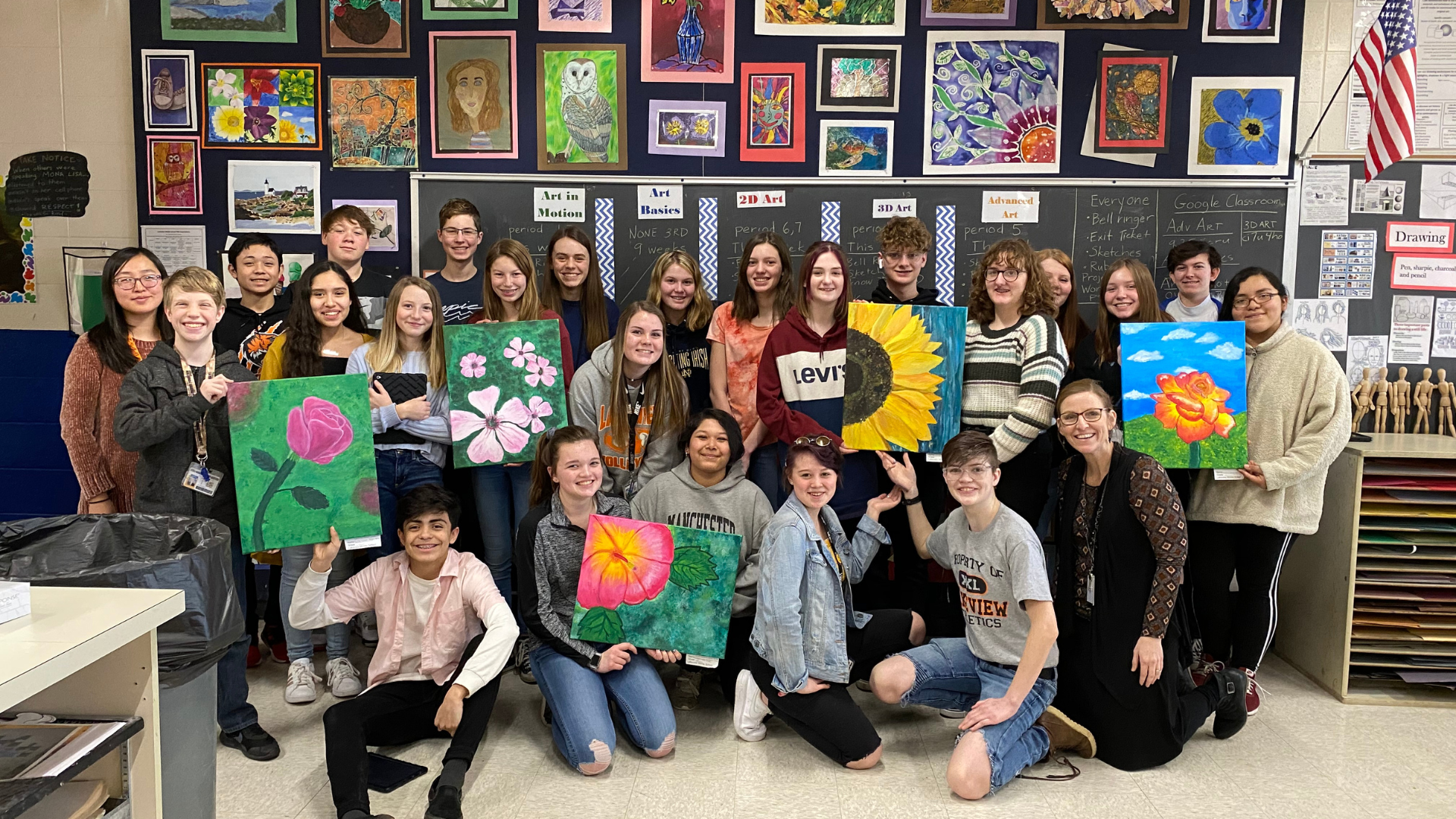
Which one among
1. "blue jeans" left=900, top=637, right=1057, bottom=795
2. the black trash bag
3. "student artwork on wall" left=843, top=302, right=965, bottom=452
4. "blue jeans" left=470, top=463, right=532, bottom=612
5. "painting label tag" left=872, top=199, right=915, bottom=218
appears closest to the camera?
the black trash bag

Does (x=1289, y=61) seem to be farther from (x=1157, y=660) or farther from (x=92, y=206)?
(x=92, y=206)

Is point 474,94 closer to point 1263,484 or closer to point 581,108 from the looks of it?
point 581,108

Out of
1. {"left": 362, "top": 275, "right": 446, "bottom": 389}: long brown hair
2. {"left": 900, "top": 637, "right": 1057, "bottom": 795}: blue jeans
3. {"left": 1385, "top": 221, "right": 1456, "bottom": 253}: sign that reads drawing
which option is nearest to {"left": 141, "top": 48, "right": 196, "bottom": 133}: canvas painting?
{"left": 362, "top": 275, "right": 446, "bottom": 389}: long brown hair

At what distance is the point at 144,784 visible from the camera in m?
1.82

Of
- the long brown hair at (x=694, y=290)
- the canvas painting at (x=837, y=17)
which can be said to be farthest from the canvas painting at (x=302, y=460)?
the canvas painting at (x=837, y=17)

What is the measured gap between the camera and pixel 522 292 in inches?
147

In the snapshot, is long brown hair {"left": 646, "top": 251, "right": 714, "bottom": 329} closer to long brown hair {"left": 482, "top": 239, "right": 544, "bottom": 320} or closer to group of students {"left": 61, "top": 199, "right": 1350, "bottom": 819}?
group of students {"left": 61, "top": 199, "right": 1350, "bottom": 819}

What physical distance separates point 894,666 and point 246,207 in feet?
13.0

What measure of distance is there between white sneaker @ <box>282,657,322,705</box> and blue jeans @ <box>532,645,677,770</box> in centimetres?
97

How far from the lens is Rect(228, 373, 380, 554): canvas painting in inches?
119

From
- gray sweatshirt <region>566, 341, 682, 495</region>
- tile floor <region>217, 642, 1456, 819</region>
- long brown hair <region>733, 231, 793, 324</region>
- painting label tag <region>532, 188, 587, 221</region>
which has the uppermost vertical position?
painting label tag <region>532, 188, 587, 221</region>

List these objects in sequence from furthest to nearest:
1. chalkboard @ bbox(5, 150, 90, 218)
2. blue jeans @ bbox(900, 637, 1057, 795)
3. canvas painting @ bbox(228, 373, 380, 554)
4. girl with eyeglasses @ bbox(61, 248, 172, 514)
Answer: chalkboard @ bbox(5, 150, 90, 218) → girl with eyeglasses @ bbox(61, 248, 172, 514) → canvas painting @ bbox(228, 373, 380, 554) → blue jeans @ bbox(900, 637, 1057, 795)

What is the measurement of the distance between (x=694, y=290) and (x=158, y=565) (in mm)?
2239

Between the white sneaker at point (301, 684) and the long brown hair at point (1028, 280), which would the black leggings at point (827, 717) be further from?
the white sneaker at point (301, 684)
